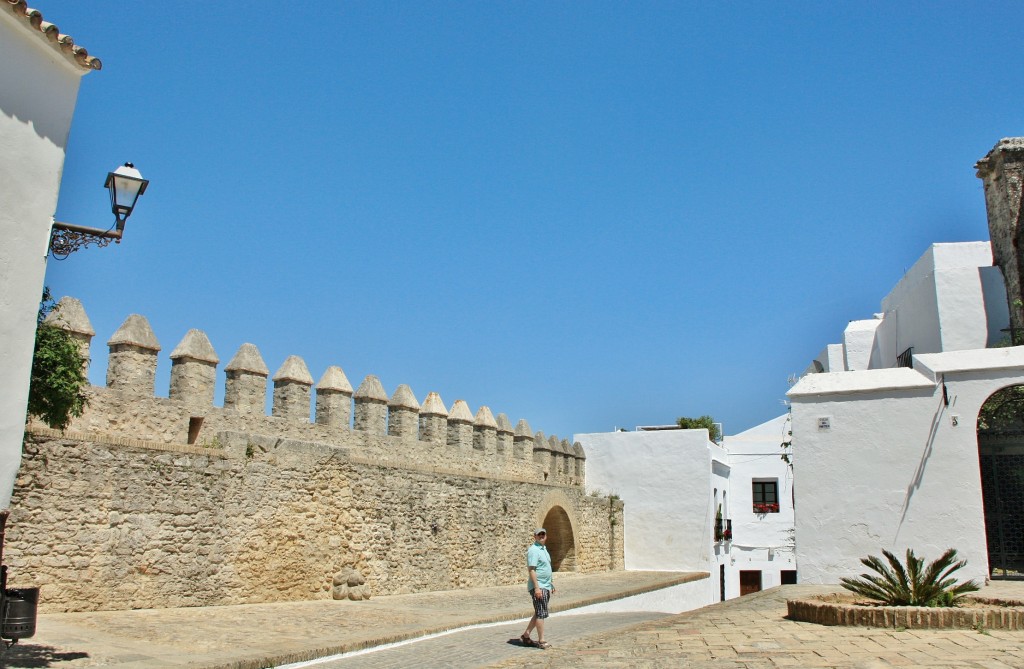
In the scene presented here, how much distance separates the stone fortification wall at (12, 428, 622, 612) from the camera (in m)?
8.59

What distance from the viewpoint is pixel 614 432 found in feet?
74.0

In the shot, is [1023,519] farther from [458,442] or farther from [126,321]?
[126,321]

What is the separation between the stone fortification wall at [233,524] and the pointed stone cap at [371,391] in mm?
Answer: 1466

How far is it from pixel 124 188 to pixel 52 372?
1508 millimetres

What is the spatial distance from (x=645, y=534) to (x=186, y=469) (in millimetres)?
14687

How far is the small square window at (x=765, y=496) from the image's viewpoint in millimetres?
25812

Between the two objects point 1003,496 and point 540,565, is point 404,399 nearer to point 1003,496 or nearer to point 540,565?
point 540,565

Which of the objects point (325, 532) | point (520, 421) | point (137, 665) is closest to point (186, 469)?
point (325, 532)

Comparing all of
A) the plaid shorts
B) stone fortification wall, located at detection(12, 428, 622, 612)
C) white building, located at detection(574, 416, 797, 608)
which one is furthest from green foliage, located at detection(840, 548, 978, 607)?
white building, located at detection(574, 416, 797, 608)

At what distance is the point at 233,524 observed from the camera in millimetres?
10406

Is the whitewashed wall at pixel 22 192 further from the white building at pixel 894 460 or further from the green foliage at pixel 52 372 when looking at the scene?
the white building at pixel 894 460

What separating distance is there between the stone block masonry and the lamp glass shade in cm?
327

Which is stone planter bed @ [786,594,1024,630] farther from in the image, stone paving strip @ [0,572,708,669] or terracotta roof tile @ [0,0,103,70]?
terracotta roof tile @ [0,0,103,70]

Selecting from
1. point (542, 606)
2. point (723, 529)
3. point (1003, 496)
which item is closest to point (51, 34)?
point (542, 606)
